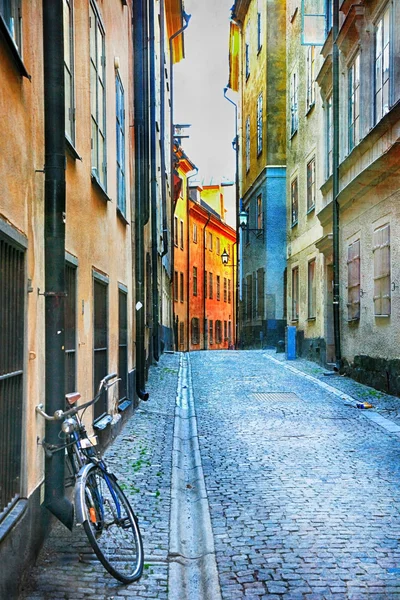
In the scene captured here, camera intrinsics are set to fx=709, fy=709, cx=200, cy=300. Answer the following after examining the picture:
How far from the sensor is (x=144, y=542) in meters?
5.05

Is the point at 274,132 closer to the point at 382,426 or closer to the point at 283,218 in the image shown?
the point at 283,218

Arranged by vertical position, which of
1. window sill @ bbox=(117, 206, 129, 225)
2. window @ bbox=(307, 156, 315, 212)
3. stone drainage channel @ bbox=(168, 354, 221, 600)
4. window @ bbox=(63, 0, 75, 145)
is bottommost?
stone drainage channel @ bbox=(168, 354, 221, 600)

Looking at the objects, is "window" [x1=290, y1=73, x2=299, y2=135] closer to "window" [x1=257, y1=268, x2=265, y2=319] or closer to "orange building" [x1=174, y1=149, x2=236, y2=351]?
"window" [x1=257, y1=268, x2=265, y2=319]

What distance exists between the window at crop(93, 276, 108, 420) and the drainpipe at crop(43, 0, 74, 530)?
2.98 metres

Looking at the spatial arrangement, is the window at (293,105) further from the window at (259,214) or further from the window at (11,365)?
the window at (11,365)

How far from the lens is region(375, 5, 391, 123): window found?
12.4 meters

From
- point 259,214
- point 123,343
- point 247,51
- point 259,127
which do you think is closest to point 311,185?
point 259,214

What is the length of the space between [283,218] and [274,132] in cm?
349

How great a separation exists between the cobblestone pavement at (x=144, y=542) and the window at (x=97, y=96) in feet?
10.5

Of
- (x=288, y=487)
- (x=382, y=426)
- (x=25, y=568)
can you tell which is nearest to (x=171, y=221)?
(x=382, y=426)

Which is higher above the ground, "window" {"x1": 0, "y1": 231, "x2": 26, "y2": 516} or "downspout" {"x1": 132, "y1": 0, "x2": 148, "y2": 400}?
"downspout" {"x1": 132, "y1": 0, "x2": 148, "y2": 400}

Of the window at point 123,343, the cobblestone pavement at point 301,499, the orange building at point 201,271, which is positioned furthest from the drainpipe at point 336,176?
the orange building at point 201,271

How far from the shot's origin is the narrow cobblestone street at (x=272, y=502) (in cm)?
420

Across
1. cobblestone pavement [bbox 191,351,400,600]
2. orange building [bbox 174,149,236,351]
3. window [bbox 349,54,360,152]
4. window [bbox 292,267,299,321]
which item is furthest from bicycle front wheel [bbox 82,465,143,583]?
orange building [bbox 174,149,236,351]
